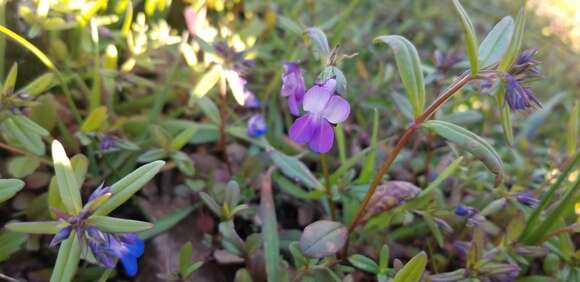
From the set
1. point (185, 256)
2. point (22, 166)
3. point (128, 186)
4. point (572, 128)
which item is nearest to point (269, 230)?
point (185, 256)

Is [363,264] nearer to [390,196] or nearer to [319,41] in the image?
[390,196]

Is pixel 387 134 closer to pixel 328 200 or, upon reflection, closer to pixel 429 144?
pixel 429 144

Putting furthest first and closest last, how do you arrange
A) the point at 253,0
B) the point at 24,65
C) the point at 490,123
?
1. the point at 253,0
2. the point at 490,123
3. the point at 24,65

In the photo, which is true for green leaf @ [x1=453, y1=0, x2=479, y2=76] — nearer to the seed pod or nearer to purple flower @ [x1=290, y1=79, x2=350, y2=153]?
purple flower @ [x1=290, y1=79, x2=350, y2=153]

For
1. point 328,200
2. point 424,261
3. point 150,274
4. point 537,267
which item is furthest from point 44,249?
point 537,267

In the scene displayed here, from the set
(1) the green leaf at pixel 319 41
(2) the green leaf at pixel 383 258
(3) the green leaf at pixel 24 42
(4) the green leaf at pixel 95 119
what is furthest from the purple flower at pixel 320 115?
(3) the green leaf at pixel 24 42

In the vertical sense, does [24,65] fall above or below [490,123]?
above

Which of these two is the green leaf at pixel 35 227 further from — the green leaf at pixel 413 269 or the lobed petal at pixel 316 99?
the green leaf at pixel 413 269
